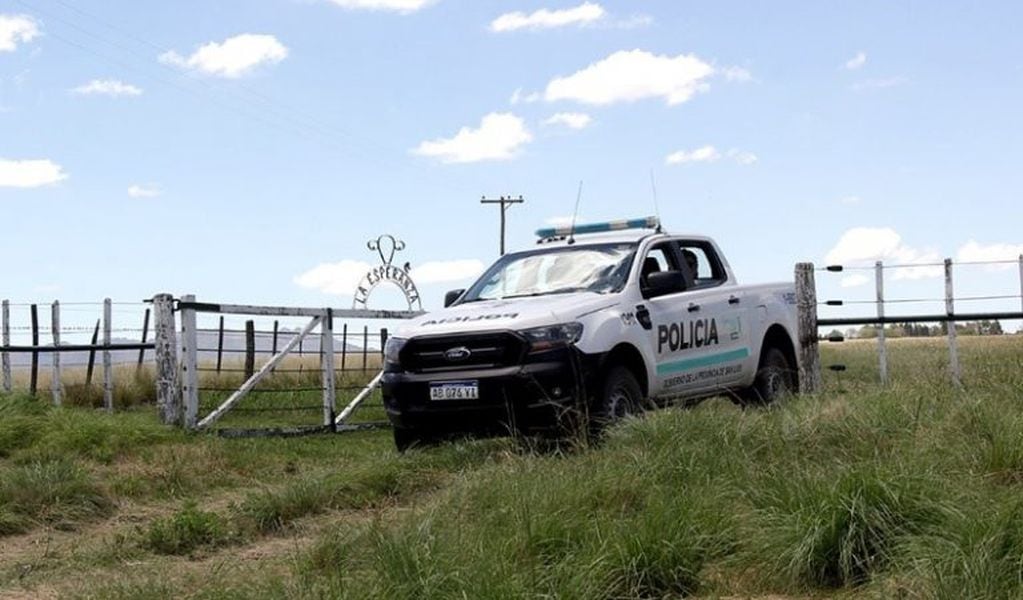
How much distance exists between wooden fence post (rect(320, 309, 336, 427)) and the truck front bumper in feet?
16.3

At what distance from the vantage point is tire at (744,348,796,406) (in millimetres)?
11430

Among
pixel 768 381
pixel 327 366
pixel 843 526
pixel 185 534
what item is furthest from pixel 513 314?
pixel 327 366

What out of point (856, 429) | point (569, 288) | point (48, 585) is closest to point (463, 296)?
point (569, 288)

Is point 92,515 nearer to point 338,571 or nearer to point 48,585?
point 48,585

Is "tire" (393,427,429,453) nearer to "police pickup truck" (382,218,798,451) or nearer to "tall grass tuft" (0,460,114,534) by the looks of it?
"police pickup truck" (382,218,798,451)

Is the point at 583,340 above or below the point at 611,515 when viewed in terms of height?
above

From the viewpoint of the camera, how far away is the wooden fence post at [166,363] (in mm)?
12312

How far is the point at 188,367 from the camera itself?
40.9ft

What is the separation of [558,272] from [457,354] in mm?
1675

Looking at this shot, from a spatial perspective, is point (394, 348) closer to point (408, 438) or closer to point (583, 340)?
point (408, 438)

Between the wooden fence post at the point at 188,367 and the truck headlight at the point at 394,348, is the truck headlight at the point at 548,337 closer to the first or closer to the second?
the truck headlight at the point at 394,348

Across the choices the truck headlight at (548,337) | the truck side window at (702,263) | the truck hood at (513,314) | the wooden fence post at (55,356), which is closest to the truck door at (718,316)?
the truck side window at (702,263)

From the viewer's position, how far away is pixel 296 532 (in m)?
6.86

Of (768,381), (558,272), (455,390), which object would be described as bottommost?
(768,381)
